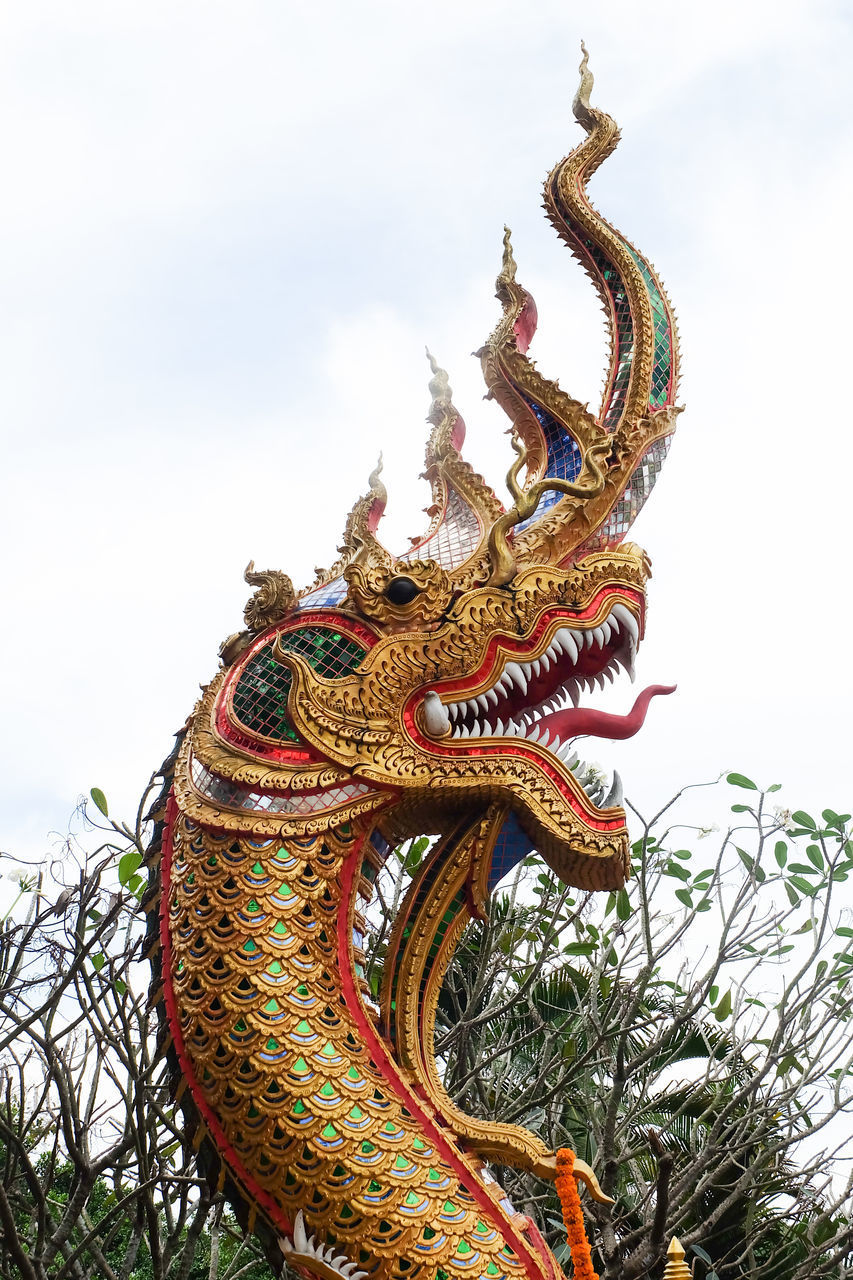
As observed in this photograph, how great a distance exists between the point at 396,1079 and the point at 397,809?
84cm

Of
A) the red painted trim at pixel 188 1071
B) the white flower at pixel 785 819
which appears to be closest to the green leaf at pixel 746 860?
the white flower at pixel 785 819

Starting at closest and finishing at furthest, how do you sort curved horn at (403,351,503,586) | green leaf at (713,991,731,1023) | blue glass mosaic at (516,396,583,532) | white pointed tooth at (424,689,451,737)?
white pointed tooth at (424,689,451,737) < curved horn at (403,351,503,586) < blue glass mosaic at (516,396,583,532) < green leaf at (713,991,731,1023)

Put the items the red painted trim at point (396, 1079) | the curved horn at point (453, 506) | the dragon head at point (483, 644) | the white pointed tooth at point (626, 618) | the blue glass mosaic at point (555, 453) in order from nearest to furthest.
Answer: the red painted trim at point (396, 1079), the dragon head at point (483, 644), the white pointed tooth at point (626, 618), the curved horn at point (453, 506), the blue glass mosaic at point (555, 453)

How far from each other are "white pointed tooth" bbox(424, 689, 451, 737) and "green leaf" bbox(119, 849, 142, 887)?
6.91 ft

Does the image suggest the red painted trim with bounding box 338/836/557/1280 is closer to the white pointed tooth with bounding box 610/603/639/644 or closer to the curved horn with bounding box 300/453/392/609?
the curved horn with bounding box 300/453/392/609

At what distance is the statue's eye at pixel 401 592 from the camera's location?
4258 mm

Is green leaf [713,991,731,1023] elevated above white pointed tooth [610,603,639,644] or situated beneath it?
situated beneath

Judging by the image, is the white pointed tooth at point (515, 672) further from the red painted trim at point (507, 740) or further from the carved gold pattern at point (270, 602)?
the carved gold pattern at point (270, 602)

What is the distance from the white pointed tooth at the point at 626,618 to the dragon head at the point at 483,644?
0.01m

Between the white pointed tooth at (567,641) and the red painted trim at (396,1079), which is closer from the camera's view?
the red painted trim at (396,1079)

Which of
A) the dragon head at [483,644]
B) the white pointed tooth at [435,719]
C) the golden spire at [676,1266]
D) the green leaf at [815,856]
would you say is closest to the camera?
the golden spire at [676,1266]

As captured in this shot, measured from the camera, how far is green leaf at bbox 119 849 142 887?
18.3 feet

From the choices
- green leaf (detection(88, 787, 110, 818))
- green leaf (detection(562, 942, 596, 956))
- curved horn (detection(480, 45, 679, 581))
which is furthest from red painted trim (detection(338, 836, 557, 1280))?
green leaf (detection(562, 942, 596, 956))

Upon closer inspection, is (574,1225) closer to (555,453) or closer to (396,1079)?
(396,1079)
